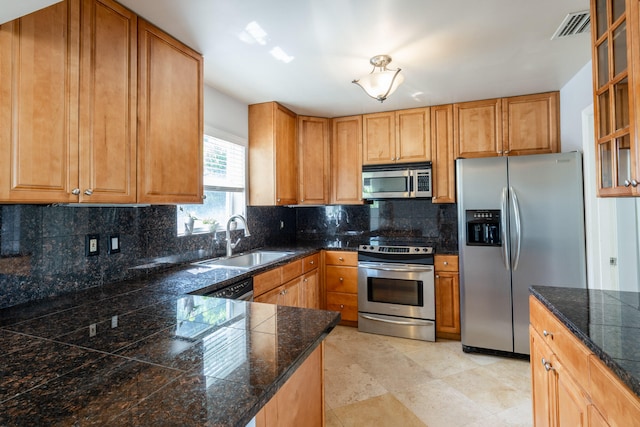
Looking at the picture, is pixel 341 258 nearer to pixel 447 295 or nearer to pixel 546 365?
pixel 447 295

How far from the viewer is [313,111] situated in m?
3.53

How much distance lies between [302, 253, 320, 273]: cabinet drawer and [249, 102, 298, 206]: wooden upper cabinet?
2.10 ft

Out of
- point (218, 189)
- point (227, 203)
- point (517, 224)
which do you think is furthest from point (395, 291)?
point (218, 189)

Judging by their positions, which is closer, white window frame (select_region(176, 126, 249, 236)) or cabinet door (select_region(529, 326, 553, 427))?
cabinet door (select_region(529, 326, 553, 427))

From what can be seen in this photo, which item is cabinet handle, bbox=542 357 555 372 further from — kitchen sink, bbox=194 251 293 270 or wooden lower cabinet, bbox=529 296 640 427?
kitchen sink, bbox=194 251 293 270

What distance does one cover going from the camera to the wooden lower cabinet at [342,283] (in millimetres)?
3426

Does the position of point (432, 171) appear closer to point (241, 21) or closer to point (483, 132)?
point (483, 132)

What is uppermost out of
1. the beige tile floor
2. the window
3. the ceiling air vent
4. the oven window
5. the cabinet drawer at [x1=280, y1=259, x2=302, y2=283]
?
the ceiling air vent

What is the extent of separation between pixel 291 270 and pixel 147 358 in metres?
1.93

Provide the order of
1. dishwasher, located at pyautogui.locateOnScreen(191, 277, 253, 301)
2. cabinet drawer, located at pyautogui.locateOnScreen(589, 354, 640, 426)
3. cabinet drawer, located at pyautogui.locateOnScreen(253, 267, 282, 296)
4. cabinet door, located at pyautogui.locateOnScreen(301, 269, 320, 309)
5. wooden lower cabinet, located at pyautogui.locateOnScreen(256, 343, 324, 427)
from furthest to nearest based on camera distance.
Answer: cabinet door, located at pyautogui.locateOnScreen(301, 269, 320, 309) < cabinet drawer, located at pyautogui.locateOnScreen(253, 267, 282, 296) < dishwasher, located at pyautogui.locateOnScreen(191, 277, 253, 301) < wooden lower cabinet, located at pyautogui.locateOnScreen(256, 343, 324, 427) < cabinet drawer, located at pyautogui.locateOnScreen(589, 354, 640, 426)

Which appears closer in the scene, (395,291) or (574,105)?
(574,105)

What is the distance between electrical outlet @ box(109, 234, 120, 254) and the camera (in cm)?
187

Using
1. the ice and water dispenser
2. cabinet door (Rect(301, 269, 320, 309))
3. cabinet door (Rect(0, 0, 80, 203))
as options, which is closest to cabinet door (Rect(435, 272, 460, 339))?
the ice and water dispenser

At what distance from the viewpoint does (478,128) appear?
3.22 m
